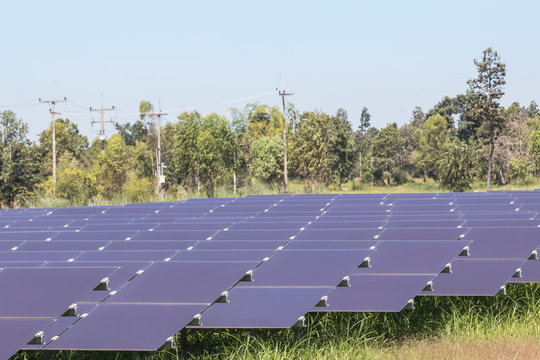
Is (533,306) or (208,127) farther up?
(208,127)

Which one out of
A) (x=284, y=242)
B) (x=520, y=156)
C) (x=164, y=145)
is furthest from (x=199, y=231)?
(x=164, y=145)

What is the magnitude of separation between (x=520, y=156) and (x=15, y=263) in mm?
69583

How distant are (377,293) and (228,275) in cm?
181

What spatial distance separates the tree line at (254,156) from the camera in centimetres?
5972

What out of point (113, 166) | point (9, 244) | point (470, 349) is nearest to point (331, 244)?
point (470, 349)

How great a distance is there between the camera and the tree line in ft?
196

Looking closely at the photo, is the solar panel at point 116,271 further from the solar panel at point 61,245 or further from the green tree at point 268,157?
the green tree at point 268,157

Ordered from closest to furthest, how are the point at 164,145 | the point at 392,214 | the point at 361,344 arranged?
the point at 361,344
the point at 392,214
the point at 164,145

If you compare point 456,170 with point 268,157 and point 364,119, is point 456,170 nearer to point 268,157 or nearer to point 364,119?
point 268,157

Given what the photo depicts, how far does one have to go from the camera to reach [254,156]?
68875 millimetres

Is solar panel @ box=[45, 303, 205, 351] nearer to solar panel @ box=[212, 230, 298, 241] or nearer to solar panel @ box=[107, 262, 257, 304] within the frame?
solar panel @ box=[107, 262, 257, 304]

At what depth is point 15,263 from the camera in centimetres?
1089

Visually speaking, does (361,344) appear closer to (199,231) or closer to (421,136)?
(199,231)

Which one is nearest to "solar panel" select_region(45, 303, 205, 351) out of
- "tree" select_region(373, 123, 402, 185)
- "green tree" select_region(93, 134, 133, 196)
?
"green tree" select_region(93, 134, 133, 196)
